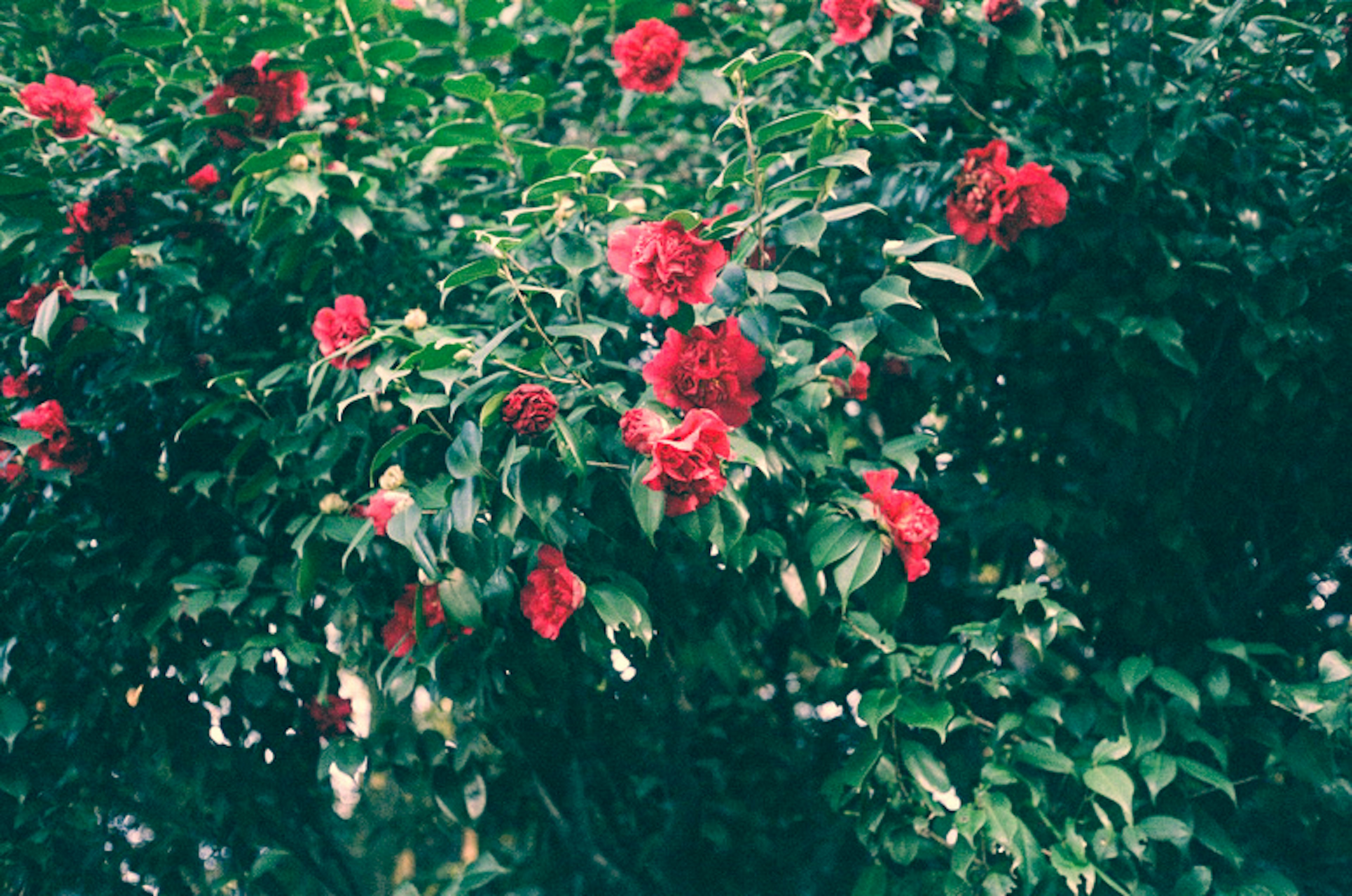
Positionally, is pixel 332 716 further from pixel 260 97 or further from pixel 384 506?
pixel 260 97

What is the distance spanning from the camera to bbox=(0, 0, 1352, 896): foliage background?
166 cm

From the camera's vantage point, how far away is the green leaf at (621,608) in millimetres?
1443

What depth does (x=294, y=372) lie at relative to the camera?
5.86 feet

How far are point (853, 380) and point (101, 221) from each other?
1.52 metres

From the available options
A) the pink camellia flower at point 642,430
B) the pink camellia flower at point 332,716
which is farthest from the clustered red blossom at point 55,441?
the pink camellia flower at point 642,430

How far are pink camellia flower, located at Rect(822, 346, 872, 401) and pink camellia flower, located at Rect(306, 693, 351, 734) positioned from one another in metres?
1.23

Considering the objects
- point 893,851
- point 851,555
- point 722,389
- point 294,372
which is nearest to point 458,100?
point 294,372

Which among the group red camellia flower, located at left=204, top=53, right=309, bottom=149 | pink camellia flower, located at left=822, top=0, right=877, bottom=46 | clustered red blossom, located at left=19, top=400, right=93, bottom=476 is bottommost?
clustered red blossom, located at left=19, top=400, right=93, bottom=476

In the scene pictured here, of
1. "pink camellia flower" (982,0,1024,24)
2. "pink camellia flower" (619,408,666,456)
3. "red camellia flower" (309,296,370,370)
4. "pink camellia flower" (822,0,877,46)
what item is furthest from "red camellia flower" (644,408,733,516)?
"pink camellia flower" (982,0,1024,24)

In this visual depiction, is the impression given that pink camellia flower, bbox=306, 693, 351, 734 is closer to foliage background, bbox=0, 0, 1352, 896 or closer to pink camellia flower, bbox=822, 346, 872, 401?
foliage background, bbox=0, 0, 1352, 896

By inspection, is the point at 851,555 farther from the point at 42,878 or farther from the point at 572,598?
the point at 42,878

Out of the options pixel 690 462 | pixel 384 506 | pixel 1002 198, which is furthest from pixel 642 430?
pixel 1002 198

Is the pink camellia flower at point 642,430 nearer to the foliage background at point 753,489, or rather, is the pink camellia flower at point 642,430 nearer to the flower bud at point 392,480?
the foliage background at point 753,489

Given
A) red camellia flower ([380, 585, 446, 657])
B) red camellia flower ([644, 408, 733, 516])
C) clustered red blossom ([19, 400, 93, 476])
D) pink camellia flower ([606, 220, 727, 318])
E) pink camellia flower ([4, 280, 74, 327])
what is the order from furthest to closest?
pink camellia flower ([4, 280, 74, 327]) < clustered red blossom ([19, 400, 93, 476]) < red camellia flower ([380, 585, 446, 657]) < pink camellia flower ([606, 220, 727, 318]) < red camellia flower ([644, 408, 733, 516])
